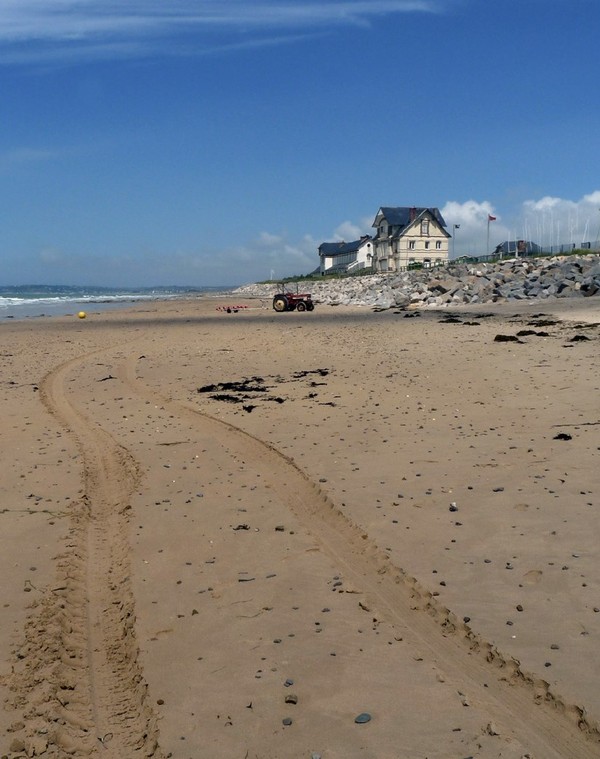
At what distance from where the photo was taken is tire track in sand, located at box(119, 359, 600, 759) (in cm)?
324

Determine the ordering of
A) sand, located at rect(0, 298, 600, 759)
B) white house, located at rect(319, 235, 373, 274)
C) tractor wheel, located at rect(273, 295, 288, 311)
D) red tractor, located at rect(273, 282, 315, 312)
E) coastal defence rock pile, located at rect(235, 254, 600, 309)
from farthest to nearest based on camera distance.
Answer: white house, located at rect(319, 235, 373, 274) < tractor wheel, located at rect(273, 295, 288, 311) < red tractor, located at rect(273, 282, 315, 312) < coastal defence rock pile, located at rect(235, 254, 600, 309) < sand, located at rect(0, 298, 600, 759)

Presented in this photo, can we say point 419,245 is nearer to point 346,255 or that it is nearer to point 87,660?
point 346,255

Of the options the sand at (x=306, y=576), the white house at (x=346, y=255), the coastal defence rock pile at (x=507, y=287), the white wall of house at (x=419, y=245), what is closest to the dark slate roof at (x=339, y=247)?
the white house at (x=346, y=255)

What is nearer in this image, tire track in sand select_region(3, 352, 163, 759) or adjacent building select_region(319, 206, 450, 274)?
tire track in sand select_region(3, 352, 163, 759)

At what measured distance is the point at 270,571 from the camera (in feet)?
16.3

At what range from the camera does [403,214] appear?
303 feet

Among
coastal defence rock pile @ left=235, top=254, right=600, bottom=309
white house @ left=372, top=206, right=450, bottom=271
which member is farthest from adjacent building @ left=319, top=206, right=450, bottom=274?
coastal defence rock pile @ left=235, top=254, right=600, bottom=309

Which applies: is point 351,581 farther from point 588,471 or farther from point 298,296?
point 298,296

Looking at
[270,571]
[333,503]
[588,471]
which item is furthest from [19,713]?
[588,471]

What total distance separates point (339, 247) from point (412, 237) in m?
30.2

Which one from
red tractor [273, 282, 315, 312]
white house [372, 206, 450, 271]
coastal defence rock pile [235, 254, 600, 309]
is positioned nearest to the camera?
coastal defence rock pile [235, 254, 600, 309]

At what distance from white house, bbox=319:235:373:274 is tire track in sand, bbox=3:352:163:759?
99.4 metres

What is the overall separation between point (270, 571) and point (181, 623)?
0.84 m

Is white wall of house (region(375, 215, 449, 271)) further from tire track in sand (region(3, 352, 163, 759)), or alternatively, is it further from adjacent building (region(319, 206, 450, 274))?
tire track in sand (region(3, 352, 163, 759))
